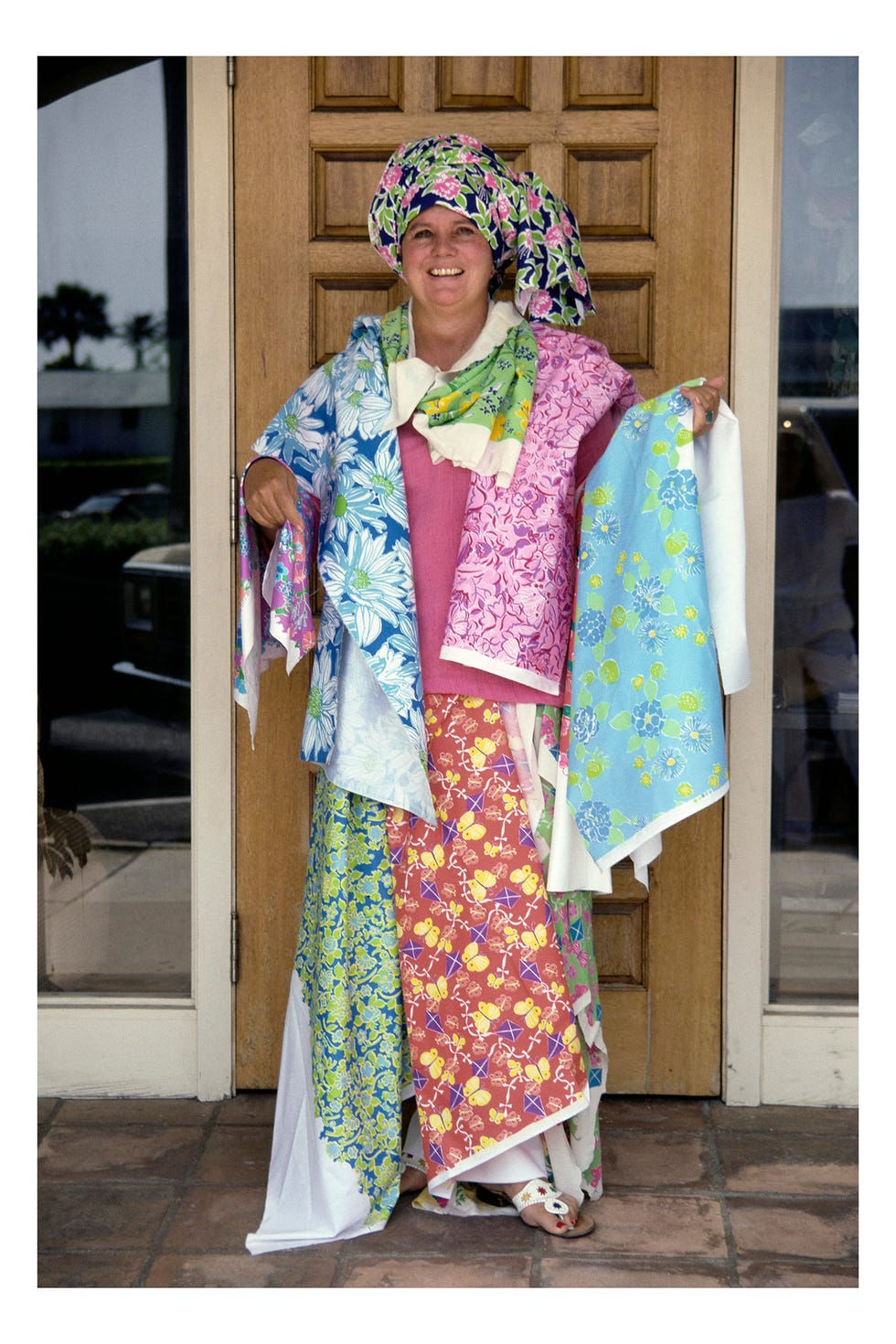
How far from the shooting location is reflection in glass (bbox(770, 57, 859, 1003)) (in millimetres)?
3188

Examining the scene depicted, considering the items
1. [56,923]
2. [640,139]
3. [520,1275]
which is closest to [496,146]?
[640,139]

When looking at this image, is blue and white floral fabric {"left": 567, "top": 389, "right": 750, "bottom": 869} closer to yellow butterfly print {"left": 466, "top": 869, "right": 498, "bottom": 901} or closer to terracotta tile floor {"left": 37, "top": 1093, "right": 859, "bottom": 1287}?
yellow butterfly print {"left": 466, "top": 869, "right": 498, "bottom": 901}

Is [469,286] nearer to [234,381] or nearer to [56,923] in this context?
[234,381]

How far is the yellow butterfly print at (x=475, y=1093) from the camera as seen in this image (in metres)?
2.71

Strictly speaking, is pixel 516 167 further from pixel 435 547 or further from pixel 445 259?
pixel 435 547

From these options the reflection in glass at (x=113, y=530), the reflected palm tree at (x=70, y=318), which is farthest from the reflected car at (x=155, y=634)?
the reflected palm tree at (x=70, y=318)

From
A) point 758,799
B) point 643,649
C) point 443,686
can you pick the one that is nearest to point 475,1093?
point 443,686

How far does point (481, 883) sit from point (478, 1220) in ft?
2.04

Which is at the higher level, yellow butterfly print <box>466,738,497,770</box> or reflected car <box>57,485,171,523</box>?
reflected car <box>57,485,171,523</box>

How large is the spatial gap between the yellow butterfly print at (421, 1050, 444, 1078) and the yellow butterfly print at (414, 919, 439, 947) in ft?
0.63

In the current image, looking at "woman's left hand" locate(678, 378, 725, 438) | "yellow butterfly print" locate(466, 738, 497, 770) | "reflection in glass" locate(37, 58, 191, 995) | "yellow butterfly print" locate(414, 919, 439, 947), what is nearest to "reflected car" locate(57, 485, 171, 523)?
"reflection in glass" locate(37, 58, 191, 995)

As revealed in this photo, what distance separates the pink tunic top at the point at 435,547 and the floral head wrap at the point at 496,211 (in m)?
0.34
